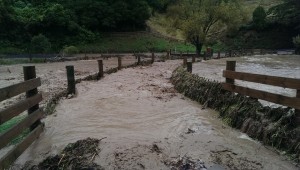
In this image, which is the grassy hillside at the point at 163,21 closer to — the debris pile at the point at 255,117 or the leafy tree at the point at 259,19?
the leafy tree at the point at 259,19

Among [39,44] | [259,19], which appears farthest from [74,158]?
[259,19]

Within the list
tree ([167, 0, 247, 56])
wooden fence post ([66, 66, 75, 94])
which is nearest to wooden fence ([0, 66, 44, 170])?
wooden fence post ([66, 66, 75, 94])

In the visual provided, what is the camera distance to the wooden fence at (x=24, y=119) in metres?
6.30

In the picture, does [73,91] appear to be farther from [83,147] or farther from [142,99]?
[83,147]

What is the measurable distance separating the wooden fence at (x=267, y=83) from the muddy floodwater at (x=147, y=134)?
3.26ft

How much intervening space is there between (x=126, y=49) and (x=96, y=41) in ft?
17.2

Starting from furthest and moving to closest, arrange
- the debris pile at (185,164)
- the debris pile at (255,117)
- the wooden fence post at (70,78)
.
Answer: the wooden fence post at (70,78)
the debris pile at (255,117)
the debris pile at (185,164)

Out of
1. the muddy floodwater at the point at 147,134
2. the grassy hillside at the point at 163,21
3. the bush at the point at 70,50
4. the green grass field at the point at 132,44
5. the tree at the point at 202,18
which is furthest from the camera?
the grassy hillside at the point at 163,21

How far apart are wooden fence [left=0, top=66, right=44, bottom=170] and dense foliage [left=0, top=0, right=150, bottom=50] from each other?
40.2 meters

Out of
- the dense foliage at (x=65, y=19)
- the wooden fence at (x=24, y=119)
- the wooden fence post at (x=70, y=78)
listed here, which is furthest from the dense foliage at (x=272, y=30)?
the wooden fence at (x=24, y=119)

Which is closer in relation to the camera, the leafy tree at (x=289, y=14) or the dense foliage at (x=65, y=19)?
the dense foliage at (x=65, y=19)

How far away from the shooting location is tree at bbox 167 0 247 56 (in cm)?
3953

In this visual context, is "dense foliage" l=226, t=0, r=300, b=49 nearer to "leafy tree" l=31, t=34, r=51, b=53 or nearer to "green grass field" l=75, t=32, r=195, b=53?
"green grass field" l=75, t=32, r=195, b=53

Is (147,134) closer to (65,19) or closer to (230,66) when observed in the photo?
(230,66)
